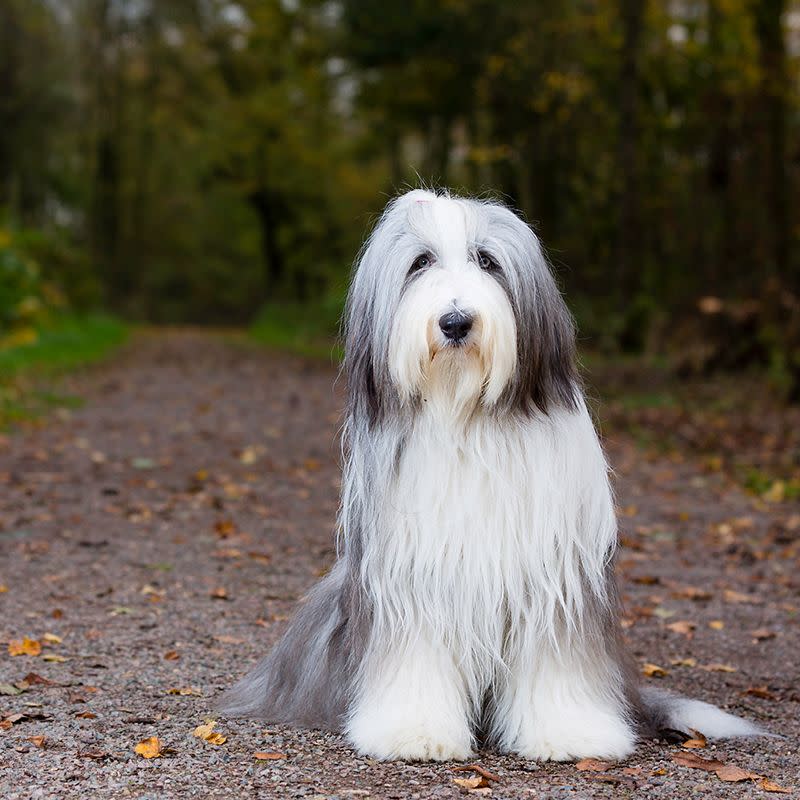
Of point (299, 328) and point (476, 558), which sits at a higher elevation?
point (476, 558)

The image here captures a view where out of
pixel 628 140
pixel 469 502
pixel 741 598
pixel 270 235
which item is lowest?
pixel 741 598

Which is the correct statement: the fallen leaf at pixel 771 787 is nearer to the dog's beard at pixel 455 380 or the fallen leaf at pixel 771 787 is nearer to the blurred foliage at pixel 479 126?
the dog's beard at pixel 455 380

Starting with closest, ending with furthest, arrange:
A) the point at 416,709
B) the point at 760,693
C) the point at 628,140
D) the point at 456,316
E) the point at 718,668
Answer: the point at 456,316 → the point at 416,709 → the point at 760,693 → the point at 718,668 → the point at 628,140

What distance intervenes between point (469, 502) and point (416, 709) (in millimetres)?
586

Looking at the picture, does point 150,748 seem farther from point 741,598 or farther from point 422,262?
Result: point 741,598

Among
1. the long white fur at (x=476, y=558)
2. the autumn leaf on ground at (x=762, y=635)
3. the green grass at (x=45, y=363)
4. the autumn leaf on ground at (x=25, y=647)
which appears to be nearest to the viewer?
the long white fur at (x=476, y=558)

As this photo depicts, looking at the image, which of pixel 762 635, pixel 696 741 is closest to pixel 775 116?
pixel 762 635

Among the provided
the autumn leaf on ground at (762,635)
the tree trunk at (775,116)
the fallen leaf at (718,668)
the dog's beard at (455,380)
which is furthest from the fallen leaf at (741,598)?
the tree trunk at (775,116)

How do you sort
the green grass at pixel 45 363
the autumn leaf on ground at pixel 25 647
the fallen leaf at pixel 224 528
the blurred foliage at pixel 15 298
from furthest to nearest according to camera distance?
the blurred foliage at pixel 15 298 → the green grass at pixel 45 363 → the fallen leaf at pixel 224 528 → the autumn leaf on ground at pixel 25 647

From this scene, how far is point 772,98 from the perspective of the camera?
15375 mm

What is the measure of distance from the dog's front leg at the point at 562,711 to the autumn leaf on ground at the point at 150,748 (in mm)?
965

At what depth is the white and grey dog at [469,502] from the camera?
10.7 feet

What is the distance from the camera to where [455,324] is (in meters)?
3.16

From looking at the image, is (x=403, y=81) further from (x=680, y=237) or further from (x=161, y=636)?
(x=161, y=636)
